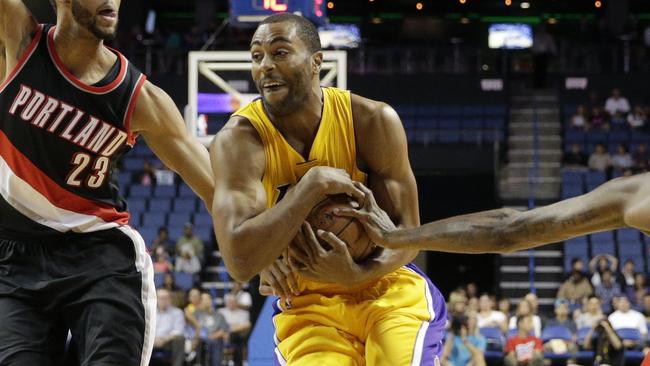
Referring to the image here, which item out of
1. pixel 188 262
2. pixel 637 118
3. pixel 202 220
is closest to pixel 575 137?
pixel 637 118

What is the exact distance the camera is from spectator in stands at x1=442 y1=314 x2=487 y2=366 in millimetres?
11875

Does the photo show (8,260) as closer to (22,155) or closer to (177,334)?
(22,155)

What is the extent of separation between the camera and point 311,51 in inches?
173

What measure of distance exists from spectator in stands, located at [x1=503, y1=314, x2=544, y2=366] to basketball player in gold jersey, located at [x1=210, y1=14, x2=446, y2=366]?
7.61 metres

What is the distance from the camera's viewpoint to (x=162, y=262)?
15.2 m

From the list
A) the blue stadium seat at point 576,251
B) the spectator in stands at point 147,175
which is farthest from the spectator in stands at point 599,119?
the spectator in stands at point 147,175

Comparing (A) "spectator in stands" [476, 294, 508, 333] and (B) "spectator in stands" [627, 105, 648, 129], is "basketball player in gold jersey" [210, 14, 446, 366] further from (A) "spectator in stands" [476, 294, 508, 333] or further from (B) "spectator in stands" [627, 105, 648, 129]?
(B) "spectator in stands" [627, 105, 648, 129]

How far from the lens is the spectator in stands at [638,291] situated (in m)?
14.0

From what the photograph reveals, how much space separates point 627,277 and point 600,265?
477 mm

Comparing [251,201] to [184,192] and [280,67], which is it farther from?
[184,192]

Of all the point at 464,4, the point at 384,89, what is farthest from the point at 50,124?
the point at 464,4

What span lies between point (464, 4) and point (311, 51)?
2405 centimetres

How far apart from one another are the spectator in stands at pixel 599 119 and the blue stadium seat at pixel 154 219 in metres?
8.65

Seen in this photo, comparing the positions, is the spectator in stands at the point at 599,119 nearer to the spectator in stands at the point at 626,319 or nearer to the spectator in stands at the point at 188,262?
the spectator in stands at the point at 626,319
